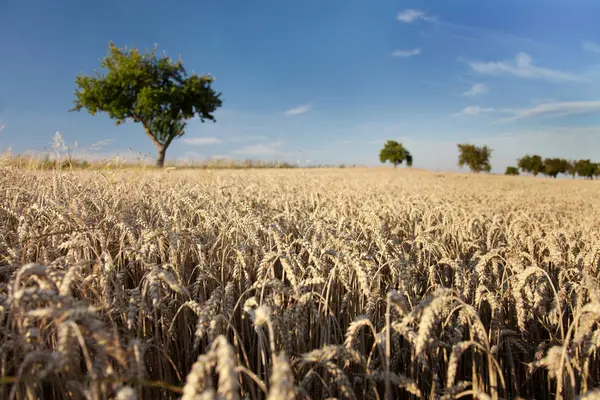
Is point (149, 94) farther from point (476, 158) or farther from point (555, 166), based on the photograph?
point (555, 166)

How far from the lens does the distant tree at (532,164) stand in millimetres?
66938

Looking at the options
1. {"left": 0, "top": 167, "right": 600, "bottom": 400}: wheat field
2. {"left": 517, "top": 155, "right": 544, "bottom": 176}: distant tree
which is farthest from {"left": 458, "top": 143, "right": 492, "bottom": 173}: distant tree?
{"left": 0, "top": 167, "right": 600, "bottom": 400}: wheat field

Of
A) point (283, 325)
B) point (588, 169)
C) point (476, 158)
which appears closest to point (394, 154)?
point (476, 158)

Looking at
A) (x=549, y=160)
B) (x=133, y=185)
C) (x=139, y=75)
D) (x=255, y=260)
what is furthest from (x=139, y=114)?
(x=549, y=160)

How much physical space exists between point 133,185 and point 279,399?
16.3ft

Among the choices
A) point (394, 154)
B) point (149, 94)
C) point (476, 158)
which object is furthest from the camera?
point (394, 154)

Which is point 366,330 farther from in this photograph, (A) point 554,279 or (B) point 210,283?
(A) point 554,279

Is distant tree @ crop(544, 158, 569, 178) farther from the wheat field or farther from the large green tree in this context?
the wheat field

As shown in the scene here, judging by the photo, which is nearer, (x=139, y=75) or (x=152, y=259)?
(x=152, y=259)

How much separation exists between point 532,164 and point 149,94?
217 ft

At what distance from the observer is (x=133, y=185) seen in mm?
5059

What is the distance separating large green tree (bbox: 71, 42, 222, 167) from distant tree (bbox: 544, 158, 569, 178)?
60291 millimetres

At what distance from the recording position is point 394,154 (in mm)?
75562

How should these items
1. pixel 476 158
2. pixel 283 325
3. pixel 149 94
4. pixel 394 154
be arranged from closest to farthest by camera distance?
pixel 283 325 → pixel 149 94 → pixel 476 158 → pixel 394 154
